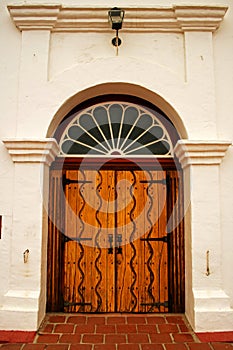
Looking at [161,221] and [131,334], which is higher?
[161,221]

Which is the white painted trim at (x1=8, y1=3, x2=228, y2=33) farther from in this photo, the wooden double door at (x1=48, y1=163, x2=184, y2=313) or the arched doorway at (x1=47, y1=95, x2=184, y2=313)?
the wooden double door at (x1=48, y1=163, x2=184, y2=313)

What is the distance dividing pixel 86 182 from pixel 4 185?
50.7 inches

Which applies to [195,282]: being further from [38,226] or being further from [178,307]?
[38,226]

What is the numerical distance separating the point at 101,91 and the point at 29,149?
1527 mm

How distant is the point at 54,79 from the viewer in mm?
5105

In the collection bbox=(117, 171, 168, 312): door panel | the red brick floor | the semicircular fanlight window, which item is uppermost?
the semicircular fanlight window

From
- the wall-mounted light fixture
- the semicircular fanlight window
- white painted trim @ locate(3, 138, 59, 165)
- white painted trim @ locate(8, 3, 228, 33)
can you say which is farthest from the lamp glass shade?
white painted trim @ locate(3, 138, 59, 165)

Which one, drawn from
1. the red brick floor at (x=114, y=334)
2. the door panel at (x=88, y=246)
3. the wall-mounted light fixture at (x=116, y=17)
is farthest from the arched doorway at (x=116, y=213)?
the wall-mounted light fixture at (x=116, y=17)

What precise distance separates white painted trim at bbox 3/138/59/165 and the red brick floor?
2429 mm

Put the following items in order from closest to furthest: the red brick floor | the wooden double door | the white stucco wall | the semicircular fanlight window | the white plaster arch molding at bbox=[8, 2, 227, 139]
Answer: the red brick floor
the white stucco wall
the white plaster arch molding at bbox=[8, 2, 227, 139]
the wooden double door
the semicircular fanlight window

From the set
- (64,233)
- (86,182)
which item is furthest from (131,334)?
(86,182)

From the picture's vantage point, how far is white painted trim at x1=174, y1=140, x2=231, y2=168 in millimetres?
4871

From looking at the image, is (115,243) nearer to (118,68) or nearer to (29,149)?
(29,149)

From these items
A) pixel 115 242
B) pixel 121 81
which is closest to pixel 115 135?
pixel 121 81
